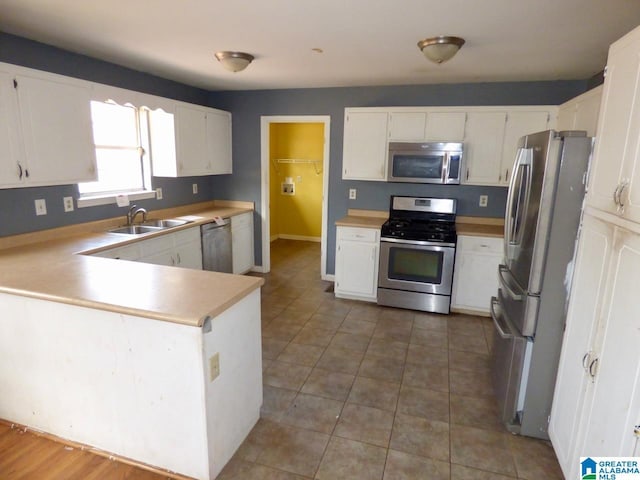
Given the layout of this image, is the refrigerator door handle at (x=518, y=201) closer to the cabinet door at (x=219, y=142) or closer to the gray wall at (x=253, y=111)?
the gray wall at (x=253, y=111)

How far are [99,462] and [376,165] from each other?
11.6 ft

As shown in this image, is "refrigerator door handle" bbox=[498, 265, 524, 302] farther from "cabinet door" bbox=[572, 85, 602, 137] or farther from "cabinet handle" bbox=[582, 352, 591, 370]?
"cabinet door" bbox=[572, 85, 602, 137]

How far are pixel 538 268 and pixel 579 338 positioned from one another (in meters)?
0.41

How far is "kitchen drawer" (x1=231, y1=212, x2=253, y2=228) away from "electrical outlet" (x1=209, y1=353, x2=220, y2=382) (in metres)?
3.04

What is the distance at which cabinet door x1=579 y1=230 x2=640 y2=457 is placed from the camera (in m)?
1.31

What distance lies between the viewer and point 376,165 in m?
4.23

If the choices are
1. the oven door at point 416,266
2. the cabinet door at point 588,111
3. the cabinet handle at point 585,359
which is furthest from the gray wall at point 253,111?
the cabinet handle at point 585,359

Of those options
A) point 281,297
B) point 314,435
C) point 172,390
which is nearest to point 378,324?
point 281,297

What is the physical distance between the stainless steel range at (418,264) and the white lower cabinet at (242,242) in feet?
6.22

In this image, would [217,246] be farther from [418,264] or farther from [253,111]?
[418,264]

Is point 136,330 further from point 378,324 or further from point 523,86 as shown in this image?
point 523,86

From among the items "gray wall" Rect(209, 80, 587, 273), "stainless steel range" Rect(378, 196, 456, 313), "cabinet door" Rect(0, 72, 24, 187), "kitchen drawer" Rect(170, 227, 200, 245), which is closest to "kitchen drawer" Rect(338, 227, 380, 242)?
"stainless steel range" Rect(378, 196, 456, 313)

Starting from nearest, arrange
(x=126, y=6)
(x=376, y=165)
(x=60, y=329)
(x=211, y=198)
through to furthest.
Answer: (x=60, y=329) < (x=126, y=6) < (x=376, y=165) < (x=211, y=198)

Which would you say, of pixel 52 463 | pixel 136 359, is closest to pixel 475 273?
pixel 136 359
